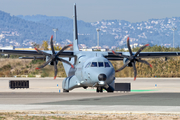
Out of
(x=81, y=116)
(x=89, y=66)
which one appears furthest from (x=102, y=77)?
(x=81, y=116)

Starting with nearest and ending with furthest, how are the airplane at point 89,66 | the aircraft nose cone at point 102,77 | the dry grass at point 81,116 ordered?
the dry grass at point 81,116
the aircraft nose cone at point 102,77
the airplane at point 89,66

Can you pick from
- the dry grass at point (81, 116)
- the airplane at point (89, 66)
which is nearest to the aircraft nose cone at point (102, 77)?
→ the airplane at point (89, 66)

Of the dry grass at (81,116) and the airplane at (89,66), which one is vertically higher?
the airplane at (89,66)

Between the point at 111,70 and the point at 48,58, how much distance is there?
6717 millimetres

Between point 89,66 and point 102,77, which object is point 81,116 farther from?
point 89,66

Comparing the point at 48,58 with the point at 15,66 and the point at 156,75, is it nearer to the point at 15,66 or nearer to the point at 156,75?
the point at 156,75

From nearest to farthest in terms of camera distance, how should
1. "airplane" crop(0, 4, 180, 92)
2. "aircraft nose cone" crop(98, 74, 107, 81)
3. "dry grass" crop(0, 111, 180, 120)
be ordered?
"dry grass" crop(0, 111, 180, 120), "aircraft nose cone" crop(98, 74, 107, 81), "airplane" crop(0, 4, 180, 92)

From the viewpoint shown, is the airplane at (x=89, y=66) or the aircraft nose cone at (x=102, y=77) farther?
the airplane at (x=89, y=66)

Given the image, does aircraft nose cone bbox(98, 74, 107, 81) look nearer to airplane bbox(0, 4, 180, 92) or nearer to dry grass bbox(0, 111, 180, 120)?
airplane bbox(0, 4, 180, 92)

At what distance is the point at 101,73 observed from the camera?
26.5 meters

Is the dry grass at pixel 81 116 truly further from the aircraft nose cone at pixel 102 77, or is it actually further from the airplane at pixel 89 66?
the airplane at pixel 89 66

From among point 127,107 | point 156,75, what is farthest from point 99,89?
point 156,75

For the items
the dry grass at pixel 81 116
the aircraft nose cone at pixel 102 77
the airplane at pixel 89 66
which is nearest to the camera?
the dry grass at pixel 81 116

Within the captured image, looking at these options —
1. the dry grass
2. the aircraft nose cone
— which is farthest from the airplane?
the dry grass
